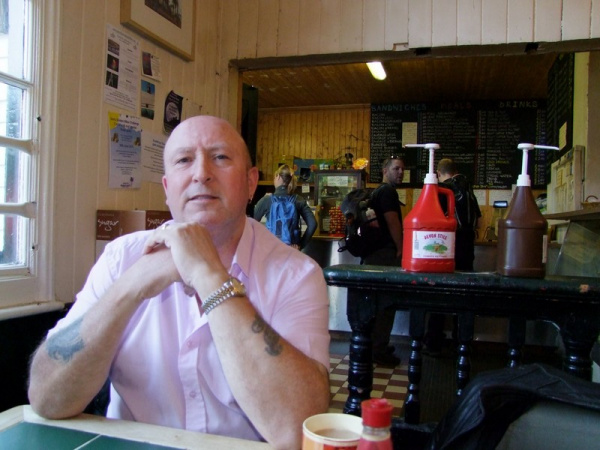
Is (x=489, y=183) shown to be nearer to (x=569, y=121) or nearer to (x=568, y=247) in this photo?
(x=569, y=121)

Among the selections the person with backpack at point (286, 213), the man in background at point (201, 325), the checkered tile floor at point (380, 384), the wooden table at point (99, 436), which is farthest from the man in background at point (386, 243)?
the wooden table at point (99, 436)

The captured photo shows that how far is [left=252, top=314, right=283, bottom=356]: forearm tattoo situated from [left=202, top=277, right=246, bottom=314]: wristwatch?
0.06 metres

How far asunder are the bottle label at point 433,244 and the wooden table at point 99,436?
966 mm

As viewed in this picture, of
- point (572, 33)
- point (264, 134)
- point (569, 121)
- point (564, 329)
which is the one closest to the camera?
point (564, 329)

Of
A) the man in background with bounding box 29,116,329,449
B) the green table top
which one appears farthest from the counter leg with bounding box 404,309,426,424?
the green table top

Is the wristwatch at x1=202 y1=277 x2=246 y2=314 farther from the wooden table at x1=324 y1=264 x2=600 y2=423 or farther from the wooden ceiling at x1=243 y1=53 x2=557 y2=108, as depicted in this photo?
the wooden ceiling at x1=243 y1=53 x2=557 y2=108

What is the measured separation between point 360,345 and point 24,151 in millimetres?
1419

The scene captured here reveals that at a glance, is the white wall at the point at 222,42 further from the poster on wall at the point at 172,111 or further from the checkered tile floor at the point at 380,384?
the checkered tile floor at the point at 380,384

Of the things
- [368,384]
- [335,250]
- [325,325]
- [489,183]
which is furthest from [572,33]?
[489,183]

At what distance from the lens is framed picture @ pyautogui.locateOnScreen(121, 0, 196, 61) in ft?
8.46

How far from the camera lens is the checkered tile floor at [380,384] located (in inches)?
132

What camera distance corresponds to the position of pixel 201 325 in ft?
3.99

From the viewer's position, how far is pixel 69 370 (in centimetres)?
113

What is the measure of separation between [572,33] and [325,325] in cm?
264
